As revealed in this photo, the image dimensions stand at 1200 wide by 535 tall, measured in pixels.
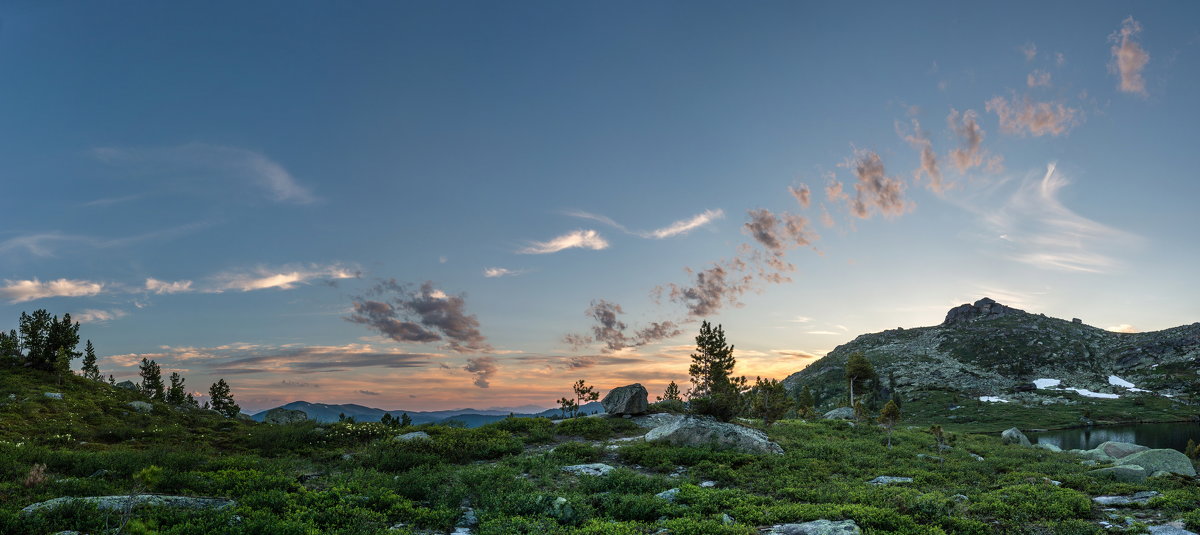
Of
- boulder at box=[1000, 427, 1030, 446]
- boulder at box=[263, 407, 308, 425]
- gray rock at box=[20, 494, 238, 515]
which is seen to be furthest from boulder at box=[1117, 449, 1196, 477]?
boulder at box=[263, 407, 308, 425]

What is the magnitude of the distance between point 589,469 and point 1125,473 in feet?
86.4

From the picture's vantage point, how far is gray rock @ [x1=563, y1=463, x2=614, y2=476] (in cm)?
2392

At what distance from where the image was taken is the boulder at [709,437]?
31562mm

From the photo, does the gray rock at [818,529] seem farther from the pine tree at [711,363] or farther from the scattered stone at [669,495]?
the pine tree at [711,363]

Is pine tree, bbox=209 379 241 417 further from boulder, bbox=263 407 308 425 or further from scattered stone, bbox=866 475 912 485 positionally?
scattered stone, bbox=866 475 912 485

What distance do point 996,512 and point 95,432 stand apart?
4995cm

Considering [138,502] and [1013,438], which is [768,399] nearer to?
[1013,438]

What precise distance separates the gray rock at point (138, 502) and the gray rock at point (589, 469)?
42.9 ft

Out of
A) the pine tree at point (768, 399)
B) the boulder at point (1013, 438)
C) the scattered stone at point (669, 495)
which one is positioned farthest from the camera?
the pine tree at point (768, 399)

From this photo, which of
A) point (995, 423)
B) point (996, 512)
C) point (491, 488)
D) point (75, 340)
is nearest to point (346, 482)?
point (491, 488)


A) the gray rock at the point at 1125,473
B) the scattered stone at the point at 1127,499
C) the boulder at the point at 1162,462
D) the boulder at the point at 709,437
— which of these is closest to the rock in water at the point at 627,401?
the boulder at the point at 709,437

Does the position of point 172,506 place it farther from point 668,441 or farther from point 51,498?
point 668,441

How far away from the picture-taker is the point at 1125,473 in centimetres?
2638

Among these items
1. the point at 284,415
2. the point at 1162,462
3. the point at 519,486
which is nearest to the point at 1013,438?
the point at 1162,462
